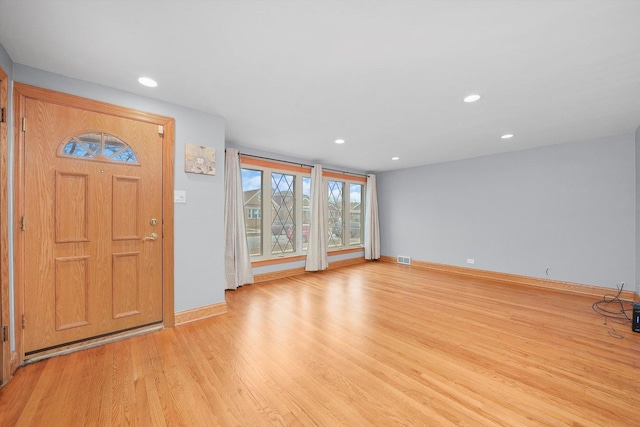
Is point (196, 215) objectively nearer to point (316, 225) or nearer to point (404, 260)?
point (316, 225)

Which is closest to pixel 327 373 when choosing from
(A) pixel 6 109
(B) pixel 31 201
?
(B) pixel 31 201

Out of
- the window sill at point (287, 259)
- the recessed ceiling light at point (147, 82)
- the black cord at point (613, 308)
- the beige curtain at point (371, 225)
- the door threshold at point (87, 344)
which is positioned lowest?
the black cord at point (613, 308)

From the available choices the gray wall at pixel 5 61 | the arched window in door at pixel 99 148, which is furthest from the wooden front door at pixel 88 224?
the gray wall at pixel 5 61

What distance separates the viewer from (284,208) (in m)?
5.06

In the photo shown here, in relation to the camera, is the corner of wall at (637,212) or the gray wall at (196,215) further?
the corner of wall at (637,212)

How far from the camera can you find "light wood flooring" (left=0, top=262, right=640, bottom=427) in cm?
148

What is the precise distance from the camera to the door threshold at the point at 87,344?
2014 millimetres

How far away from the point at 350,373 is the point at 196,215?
2.25m

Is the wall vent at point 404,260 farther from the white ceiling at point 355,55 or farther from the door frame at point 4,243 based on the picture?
the door frame at point 4,243

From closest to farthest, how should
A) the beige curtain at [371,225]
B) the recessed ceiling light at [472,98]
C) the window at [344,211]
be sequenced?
the recessed ceiling light at [472,98] < the window at [344,211] < the beige curtain at [371,225]

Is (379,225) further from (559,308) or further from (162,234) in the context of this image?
(162,234)

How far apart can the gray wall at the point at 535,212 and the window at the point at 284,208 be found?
1719 millimetres

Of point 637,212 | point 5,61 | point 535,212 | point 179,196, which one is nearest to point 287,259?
point 179,196

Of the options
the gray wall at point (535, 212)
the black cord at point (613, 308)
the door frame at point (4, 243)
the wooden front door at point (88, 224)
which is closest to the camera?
the door frame at point (4, 243)
